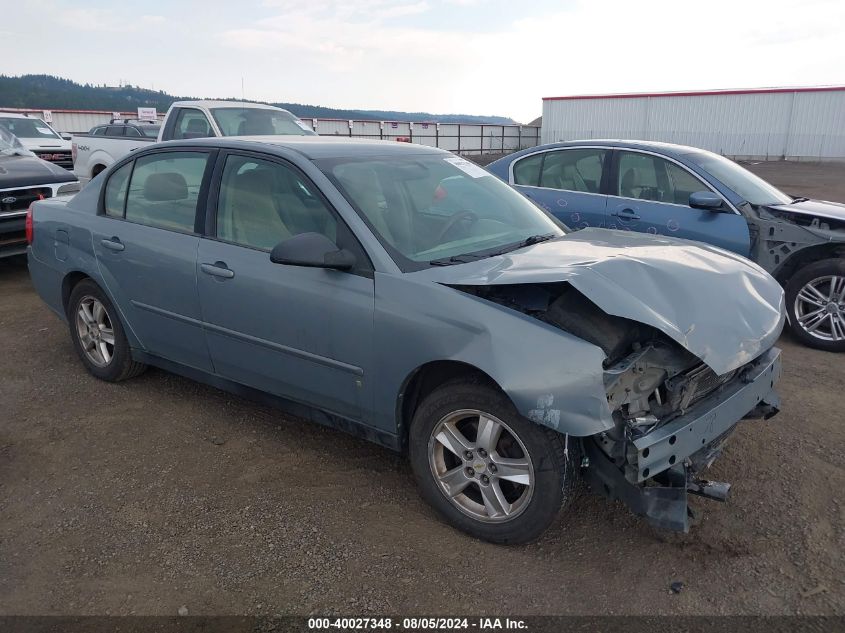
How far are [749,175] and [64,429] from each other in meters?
6.36

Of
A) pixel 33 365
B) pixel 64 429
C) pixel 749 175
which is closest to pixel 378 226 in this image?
pixel 64 429

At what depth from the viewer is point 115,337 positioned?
4.70 metres

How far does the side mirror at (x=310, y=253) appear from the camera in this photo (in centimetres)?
319

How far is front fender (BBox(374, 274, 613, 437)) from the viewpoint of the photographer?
268cm

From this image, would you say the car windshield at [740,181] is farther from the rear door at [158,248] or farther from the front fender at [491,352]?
the rear door at [158,248]

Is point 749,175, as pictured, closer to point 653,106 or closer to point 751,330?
point 751,330

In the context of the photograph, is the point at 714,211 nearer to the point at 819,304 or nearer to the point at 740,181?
the point at 740,181

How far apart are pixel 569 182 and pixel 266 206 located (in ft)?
13.3

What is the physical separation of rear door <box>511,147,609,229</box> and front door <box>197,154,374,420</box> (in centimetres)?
372

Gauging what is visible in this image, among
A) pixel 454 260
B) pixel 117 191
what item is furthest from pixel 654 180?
pixel 117 191

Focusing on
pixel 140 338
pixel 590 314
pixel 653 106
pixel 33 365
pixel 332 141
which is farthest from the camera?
pixel 653 106

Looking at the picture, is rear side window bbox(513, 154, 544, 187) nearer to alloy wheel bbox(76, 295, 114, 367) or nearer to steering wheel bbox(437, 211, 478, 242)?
steering wheel bbox(437, 211, 478, 242)

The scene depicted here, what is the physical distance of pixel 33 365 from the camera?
5.34 meters

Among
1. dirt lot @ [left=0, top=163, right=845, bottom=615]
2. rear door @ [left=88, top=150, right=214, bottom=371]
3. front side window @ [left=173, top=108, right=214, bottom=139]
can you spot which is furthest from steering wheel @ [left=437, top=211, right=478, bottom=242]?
front side window @ [left=173, top=108, right=214, bottom=139]
